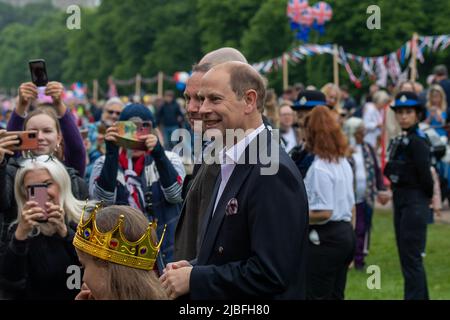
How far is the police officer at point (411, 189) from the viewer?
9.16m

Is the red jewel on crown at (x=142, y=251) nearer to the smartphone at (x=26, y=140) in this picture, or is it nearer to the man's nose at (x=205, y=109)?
the man's nose at (x=205, y=109)

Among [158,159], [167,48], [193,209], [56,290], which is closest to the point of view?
[193,209]

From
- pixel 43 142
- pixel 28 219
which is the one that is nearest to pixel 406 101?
pixel 43 142

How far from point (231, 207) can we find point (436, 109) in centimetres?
1267

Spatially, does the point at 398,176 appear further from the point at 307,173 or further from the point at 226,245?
the point at 226,245

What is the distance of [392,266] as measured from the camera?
11.9 metres

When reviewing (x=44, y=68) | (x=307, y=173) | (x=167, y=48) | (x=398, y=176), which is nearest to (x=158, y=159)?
(x=44, y=68)

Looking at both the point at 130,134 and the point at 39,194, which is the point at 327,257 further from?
the point at 39,194

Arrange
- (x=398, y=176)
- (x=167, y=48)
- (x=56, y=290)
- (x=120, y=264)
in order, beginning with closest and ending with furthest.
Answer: (x=120, y=264) → (x=56, y=290) → (x=398, y=176) → (x=167, y=48)

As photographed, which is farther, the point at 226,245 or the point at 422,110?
the point at 422,110

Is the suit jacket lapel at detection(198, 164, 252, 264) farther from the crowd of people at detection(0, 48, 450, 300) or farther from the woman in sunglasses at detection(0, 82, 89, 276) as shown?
the woman in sunglasses at detection(0, 82, 89, 276)

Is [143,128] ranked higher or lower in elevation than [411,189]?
higher
